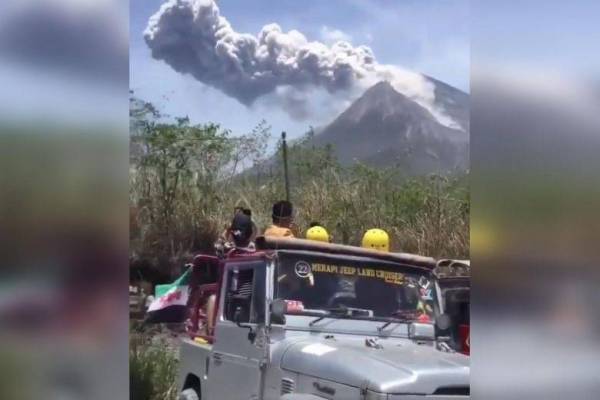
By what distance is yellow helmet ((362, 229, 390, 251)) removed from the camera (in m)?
4.51

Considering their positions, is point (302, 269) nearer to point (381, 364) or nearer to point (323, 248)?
point (323, 248)

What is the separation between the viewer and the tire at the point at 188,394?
14.5 ft

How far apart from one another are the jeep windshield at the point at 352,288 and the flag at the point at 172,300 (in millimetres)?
915

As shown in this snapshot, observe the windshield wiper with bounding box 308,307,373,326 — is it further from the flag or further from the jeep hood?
the flag

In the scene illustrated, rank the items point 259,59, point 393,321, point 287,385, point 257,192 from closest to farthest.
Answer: point 287,385
point 393,321
point 259,59
point 257,192

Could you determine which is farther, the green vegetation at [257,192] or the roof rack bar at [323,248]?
the green vegetation at [257,192]

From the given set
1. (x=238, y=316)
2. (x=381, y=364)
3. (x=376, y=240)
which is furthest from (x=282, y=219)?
(x=381, y=364)

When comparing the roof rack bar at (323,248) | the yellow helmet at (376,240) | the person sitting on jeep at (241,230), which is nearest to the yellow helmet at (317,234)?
the yellow helmet at (376,240)

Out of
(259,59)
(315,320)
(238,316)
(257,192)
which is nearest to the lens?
(315,320)

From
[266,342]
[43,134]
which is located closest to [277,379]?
[266,342]

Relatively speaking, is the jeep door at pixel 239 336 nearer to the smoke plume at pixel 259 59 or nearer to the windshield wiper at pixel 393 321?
the windshield wiper at pixel 393 321

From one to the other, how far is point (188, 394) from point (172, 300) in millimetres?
559

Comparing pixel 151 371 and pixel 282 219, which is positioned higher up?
pixel 282 219

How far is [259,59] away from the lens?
467 centimetres
